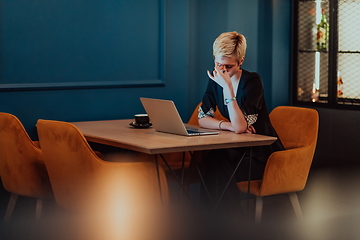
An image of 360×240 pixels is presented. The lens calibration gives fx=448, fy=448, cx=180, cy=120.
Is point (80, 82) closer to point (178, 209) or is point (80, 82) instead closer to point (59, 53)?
point (59, 53)

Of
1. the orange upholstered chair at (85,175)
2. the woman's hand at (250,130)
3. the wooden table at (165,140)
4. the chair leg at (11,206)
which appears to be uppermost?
the woman's hand at (250,130)

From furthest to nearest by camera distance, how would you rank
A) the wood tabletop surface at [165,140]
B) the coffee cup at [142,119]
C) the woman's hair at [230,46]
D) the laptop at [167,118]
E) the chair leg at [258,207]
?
the coffee cup at [142,119] → the woman's hair at [230,46] → the chair leg at [258,207] → the laptop at [167,118] → the wood tabletop surface at [165,140]

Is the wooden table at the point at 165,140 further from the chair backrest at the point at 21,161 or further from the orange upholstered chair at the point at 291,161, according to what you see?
the chair backrest at the point at 21,161

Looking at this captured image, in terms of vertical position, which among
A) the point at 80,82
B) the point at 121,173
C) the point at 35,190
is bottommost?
the point at 35,190

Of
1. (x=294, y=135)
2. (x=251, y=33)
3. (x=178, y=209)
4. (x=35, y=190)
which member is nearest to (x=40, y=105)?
(x=35, y=190)

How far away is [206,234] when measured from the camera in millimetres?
2787

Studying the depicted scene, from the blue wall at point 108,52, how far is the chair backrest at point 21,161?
86 cm

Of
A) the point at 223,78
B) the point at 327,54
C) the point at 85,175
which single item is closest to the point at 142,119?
the point at 223,78

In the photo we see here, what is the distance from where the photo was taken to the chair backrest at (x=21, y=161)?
2578 millimetres

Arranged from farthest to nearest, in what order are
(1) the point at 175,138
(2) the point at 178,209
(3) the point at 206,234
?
(2) the point at 178,209 < (3) the point at 206,234 < (1) the point at 175,138

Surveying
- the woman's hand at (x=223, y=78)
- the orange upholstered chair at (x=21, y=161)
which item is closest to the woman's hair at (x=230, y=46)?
the woman's hand at (x=223, y=78)

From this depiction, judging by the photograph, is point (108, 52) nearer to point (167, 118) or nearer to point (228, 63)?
point (228, 63)

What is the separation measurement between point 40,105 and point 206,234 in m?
1.67

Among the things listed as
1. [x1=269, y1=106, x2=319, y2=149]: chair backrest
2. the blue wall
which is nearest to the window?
the blue wall
